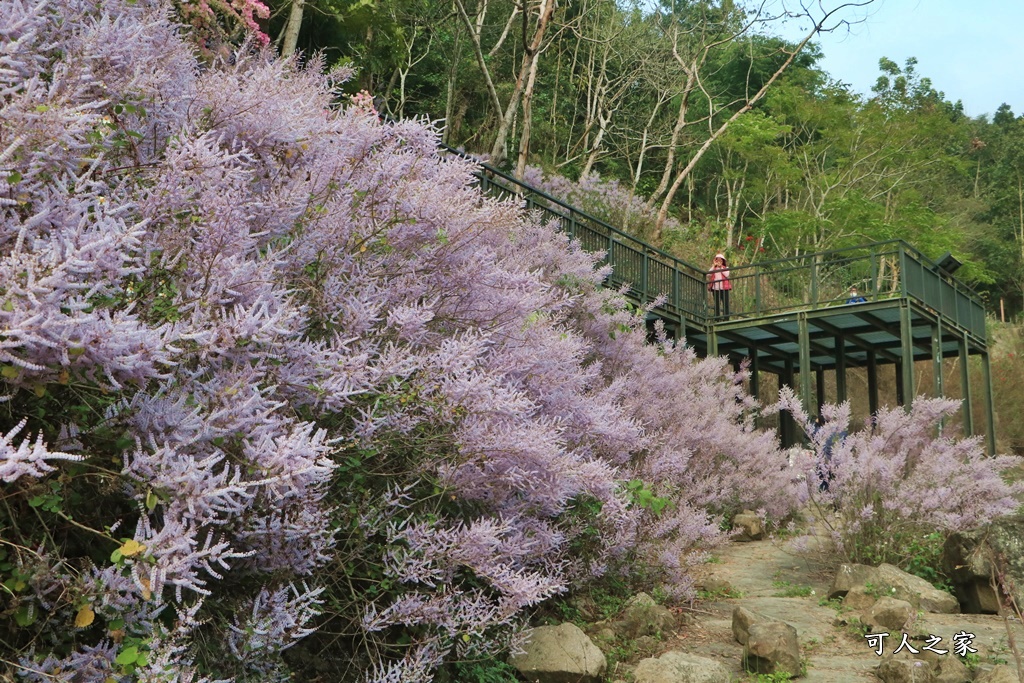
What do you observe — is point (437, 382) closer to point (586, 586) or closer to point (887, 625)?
point (586, 586)

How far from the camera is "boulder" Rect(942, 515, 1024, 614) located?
680 cm

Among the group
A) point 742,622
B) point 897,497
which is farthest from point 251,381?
point 897,497

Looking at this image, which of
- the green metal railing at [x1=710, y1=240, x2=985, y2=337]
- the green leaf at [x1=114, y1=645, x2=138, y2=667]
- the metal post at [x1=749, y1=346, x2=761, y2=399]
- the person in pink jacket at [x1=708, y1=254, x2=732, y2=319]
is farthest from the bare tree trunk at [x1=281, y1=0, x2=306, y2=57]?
the metal post at [x1=749, y1=346, x2=761, y2=399]

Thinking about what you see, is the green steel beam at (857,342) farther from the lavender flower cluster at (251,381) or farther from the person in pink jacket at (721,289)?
the lavender flower cluster at (251,381)

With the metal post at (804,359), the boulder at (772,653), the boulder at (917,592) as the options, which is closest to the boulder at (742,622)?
the boulder at (772,653)

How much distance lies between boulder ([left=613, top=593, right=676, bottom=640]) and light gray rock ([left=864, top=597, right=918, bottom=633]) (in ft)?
4.90

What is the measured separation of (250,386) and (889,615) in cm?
538

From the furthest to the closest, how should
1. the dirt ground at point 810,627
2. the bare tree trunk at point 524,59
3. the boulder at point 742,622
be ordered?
1. the bare tree trunk at point 524,59
2. the boulder at point 742,622
3. the dirt ground at point 810,627

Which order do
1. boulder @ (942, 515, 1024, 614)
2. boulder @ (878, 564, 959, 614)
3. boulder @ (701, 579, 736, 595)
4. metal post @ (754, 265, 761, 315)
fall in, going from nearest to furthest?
boulder @ (942, 515, 1024, 614) < boulder @ (878, 564, 959, 614) < boulder @ (701, 579, 736, 595) < metal post @ (754, 265, 761, 315)

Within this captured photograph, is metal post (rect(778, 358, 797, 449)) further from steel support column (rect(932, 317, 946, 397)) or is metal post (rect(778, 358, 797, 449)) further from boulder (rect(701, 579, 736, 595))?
boulder (rect(701, 579, 736, 595))

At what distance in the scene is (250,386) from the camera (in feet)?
8.66

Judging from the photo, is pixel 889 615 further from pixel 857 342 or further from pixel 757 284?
pixel 857 342

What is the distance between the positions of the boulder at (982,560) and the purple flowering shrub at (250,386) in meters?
2.95

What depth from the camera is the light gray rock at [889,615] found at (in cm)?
633
